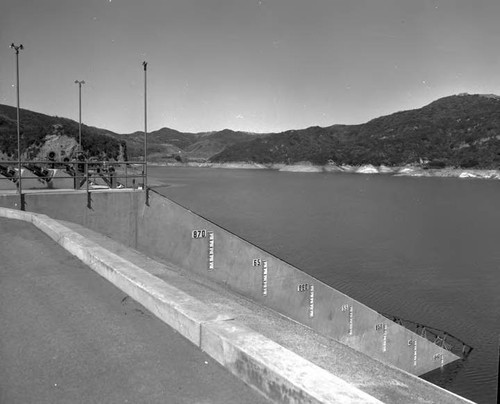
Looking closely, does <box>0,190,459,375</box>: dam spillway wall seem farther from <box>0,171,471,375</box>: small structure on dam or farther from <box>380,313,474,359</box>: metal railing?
<box>380,313,474,359</box>: metal railing

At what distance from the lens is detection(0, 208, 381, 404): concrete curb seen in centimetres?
368

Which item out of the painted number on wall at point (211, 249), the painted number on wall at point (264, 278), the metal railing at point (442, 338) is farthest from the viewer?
the metal railing at point (442, 338)

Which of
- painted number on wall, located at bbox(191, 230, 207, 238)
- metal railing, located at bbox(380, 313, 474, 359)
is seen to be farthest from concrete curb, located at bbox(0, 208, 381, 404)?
metal railing, located at bbox(380, 313, 474, 359)

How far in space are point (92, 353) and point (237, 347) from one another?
5.76 ft

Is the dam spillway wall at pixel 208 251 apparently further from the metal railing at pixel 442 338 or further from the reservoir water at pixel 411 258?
the reservoir water at pixel 411 258

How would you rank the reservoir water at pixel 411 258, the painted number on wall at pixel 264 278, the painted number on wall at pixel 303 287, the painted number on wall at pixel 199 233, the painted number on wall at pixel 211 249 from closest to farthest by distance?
the painted number on wall at pixel 199 233 → the painted number on wall at pixel 211 249 → the painted number on wall at pixel 264 278 → the painted number on wall at pixel 303 287 → the reservoir water at pixel 411 258

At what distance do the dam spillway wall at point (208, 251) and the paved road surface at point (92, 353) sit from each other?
9.26 m

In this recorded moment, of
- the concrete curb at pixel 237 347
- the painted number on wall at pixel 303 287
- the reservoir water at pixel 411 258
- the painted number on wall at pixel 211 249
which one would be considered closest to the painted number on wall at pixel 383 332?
the painted number on wall at pixel 303 287

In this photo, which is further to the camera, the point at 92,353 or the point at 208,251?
the point at 208,251

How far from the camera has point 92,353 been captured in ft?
16.5

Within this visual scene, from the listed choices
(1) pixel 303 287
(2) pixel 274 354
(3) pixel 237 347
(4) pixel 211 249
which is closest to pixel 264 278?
(1) pixel 303 287

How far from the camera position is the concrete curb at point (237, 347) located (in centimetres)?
368

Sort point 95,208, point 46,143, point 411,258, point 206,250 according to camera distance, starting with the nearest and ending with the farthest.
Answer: point 95,208 → point 206,250 → point 411,258 → point 46,143

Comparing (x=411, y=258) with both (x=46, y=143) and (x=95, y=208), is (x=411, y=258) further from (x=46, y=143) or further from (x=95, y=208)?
(x=46, y=143)
